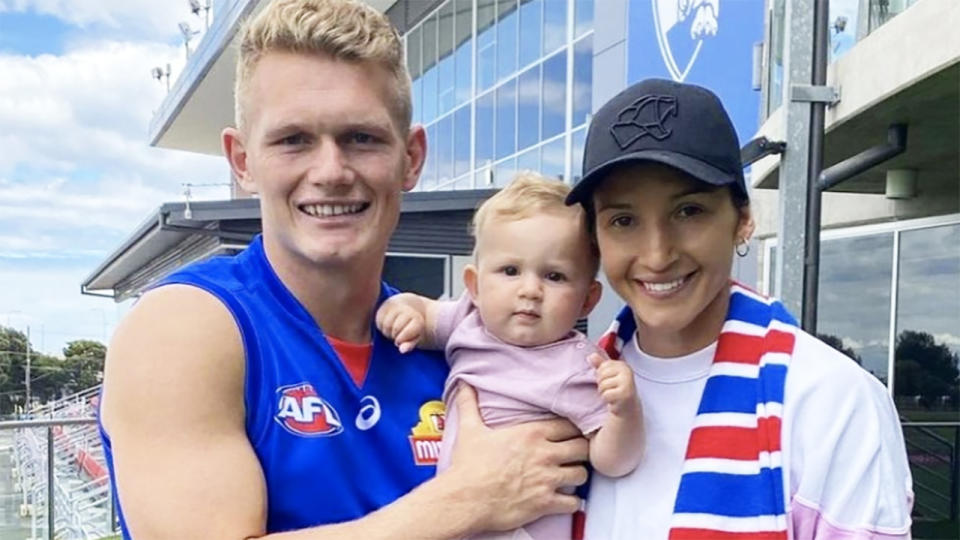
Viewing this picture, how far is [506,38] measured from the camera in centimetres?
1850

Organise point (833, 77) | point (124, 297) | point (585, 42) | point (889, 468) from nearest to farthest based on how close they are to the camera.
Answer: point (889, 468), point (833, 77), point (585, 42), point (124, 297)

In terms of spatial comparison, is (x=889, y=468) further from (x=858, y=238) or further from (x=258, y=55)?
(x=858, y=238)

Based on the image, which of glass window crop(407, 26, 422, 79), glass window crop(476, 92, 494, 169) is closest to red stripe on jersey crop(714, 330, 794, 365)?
glass window crop(476, 92, 494, 169)

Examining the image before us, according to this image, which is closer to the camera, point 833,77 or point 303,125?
point 303,125

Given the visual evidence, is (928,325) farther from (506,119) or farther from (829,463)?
(506,119)

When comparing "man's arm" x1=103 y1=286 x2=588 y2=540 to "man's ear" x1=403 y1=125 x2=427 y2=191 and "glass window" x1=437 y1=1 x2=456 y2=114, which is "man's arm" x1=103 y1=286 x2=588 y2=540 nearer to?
"man's ear" x1=403 y1=125 x2=427 y2=191

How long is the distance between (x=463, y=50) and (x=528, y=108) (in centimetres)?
395

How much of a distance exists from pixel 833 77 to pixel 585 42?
9828 mm

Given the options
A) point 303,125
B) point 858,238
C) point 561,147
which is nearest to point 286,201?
point 303,125

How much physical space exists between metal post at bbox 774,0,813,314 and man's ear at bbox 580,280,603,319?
2.26m

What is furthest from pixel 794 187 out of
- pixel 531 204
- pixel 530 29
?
pixel 530 29

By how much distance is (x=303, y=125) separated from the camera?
6.54 feet

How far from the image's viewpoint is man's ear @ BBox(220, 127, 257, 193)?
2.15 metres

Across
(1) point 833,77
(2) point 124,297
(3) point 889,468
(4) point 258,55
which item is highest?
(1) point 833,77
